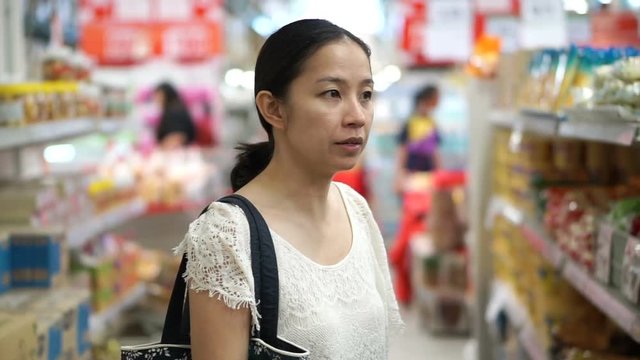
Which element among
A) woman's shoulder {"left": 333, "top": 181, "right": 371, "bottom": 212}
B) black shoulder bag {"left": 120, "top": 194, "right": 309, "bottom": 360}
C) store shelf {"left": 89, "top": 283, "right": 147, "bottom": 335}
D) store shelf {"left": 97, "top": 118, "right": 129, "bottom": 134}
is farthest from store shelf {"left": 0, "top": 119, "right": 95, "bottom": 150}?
black shoulder bag {"left": 120, "top": 194, "right": 309, "bottom": 360}

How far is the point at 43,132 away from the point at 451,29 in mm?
5407

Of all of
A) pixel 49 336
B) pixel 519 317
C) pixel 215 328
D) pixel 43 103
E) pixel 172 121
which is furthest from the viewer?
pixel 172 121

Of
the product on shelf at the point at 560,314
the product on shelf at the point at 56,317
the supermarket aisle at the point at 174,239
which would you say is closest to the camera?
the product on shelf at the point at 56,317

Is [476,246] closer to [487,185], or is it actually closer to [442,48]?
[487,185]

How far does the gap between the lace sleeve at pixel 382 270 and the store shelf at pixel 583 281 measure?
62 cm

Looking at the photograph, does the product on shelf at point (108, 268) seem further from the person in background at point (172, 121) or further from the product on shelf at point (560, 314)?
the person in background at point (172, 121)

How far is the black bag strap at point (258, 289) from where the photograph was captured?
6.84ft

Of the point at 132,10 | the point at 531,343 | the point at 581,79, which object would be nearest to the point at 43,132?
the point at 581,79

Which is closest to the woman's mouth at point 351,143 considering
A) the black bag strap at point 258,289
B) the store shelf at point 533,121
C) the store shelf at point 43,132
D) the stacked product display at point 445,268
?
the black bag strap at point 258,289

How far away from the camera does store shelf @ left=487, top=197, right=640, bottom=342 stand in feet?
8.48

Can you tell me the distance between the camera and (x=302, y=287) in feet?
7.05

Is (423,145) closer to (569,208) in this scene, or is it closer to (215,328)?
(569,208)

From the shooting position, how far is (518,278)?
508 centimetres

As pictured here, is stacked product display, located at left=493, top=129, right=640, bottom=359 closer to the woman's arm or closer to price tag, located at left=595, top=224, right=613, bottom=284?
price tag, located at left=595, top=224, right=613, bottom=284
